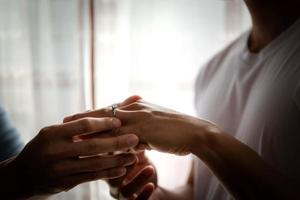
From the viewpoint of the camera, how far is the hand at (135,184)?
2.68ft

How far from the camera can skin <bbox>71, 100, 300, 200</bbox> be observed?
0.57 meters

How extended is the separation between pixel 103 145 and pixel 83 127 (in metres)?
0.05

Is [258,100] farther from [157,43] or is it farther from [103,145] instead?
[157,43]

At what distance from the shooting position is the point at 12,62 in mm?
1390

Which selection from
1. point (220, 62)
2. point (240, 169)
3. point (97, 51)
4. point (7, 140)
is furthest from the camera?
point (97, 51)

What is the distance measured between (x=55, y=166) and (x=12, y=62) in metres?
0.96

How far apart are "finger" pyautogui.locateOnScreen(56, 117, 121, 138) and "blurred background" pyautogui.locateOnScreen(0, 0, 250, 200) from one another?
0.79 meters

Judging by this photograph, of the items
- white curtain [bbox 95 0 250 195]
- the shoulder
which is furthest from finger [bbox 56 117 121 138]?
white curtain [bbox 95 0 250 195]

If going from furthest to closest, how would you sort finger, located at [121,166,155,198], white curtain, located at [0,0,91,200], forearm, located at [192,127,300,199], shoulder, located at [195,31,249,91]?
1. white curtain, located at [0,0,91,200]
2. shoulder, located at [195,31,249,91]
3. finger, located at [121,166,155,198]
4. forearm, located at [192,127,300,199]

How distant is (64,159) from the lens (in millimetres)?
601

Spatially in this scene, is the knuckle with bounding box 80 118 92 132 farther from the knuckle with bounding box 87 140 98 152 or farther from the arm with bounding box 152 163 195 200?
the arm with bounding box 152 163 195 200

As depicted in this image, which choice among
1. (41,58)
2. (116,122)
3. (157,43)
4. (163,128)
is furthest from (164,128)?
(41,58)

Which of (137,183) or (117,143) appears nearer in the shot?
(117,143)

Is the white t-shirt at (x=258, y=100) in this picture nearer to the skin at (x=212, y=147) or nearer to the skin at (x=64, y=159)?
the skin at (x=212, y=147)
